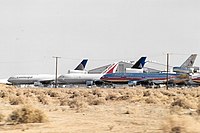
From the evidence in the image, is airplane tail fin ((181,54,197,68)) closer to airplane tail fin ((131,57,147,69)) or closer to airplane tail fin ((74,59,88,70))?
airplane tail fin ((131,57,147,69))

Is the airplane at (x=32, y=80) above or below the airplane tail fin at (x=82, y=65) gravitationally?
below

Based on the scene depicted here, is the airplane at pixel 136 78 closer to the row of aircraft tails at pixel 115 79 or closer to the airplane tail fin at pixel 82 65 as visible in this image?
the row of aircraft tails at pixel 115 79

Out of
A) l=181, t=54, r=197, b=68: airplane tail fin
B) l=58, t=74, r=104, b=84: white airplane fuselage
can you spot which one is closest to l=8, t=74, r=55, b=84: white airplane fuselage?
l=58, t=74, r=104, b=84: white airplane fuselage

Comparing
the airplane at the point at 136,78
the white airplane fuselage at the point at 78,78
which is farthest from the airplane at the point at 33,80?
the airplane at the point at 136,78

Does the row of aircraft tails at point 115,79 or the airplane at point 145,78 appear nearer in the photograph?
the airplane at point 145,78

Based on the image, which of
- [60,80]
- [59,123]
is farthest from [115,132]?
[60,80]

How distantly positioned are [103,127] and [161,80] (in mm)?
113361

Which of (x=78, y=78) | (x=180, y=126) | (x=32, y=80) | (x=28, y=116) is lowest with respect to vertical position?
(x=28, y=116)

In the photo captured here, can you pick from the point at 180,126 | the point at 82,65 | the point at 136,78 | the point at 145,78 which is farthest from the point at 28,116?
the point at 82,65

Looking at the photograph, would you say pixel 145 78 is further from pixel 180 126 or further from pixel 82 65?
pixel 180 126

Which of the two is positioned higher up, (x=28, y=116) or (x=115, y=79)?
(x=115, y=79)

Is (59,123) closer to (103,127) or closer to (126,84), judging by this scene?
(103,127)

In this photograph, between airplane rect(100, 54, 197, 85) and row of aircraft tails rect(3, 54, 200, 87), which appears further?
row of aircraft tails rect(3, 54, 200, 87)

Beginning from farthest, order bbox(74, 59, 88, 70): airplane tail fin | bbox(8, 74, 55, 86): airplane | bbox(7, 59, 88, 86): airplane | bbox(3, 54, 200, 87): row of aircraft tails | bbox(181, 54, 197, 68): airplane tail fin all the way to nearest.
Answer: bbox(74, 59, 88, 70): airplane tail fin, bbox(181, 54, 197, 68): airplane tail fin, bbox(8, 74, 55, 86): airplane, bbox(7, 59, 88, 86): airplane, bbox(3, 54, 200, 87): row of aircraft tails
